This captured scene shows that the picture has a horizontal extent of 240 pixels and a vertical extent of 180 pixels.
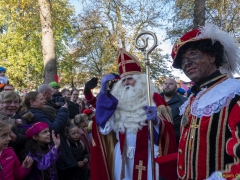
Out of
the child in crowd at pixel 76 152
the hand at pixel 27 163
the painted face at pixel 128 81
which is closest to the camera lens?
the hand at pixel 27 163

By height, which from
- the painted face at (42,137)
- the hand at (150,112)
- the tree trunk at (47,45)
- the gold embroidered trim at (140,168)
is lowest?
the gold embroidered trim at (140,168)

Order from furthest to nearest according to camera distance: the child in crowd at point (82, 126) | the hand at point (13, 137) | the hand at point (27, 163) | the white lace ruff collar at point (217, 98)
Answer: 1. the child in crowd at point (82, 126)
2. the hand at point (13, 137)
3. the hand at point (27, 163)
4. the white lace ruff collar at point (217, 98)

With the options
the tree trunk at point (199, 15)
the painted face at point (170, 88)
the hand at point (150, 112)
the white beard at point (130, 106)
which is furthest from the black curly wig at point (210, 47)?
the tree trunk at point (199, 15)

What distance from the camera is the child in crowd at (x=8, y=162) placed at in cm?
298

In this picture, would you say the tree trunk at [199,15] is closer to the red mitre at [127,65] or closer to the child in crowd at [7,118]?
the red mitre at [127,65]

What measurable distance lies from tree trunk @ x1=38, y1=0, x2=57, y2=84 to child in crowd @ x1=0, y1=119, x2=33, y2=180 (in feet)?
18.6

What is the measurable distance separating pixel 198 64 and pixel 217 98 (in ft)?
0.94

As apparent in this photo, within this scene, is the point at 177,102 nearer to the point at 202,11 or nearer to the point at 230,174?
the point at 230,174

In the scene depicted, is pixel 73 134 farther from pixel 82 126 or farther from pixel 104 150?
pixel 104 150

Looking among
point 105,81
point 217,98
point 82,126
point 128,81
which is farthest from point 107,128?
point 217,98

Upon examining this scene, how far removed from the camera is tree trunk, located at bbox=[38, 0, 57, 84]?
873 cm

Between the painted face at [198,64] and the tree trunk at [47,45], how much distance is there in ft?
23.0

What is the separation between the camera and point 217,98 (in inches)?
77.7

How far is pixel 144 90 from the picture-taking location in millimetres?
4129
